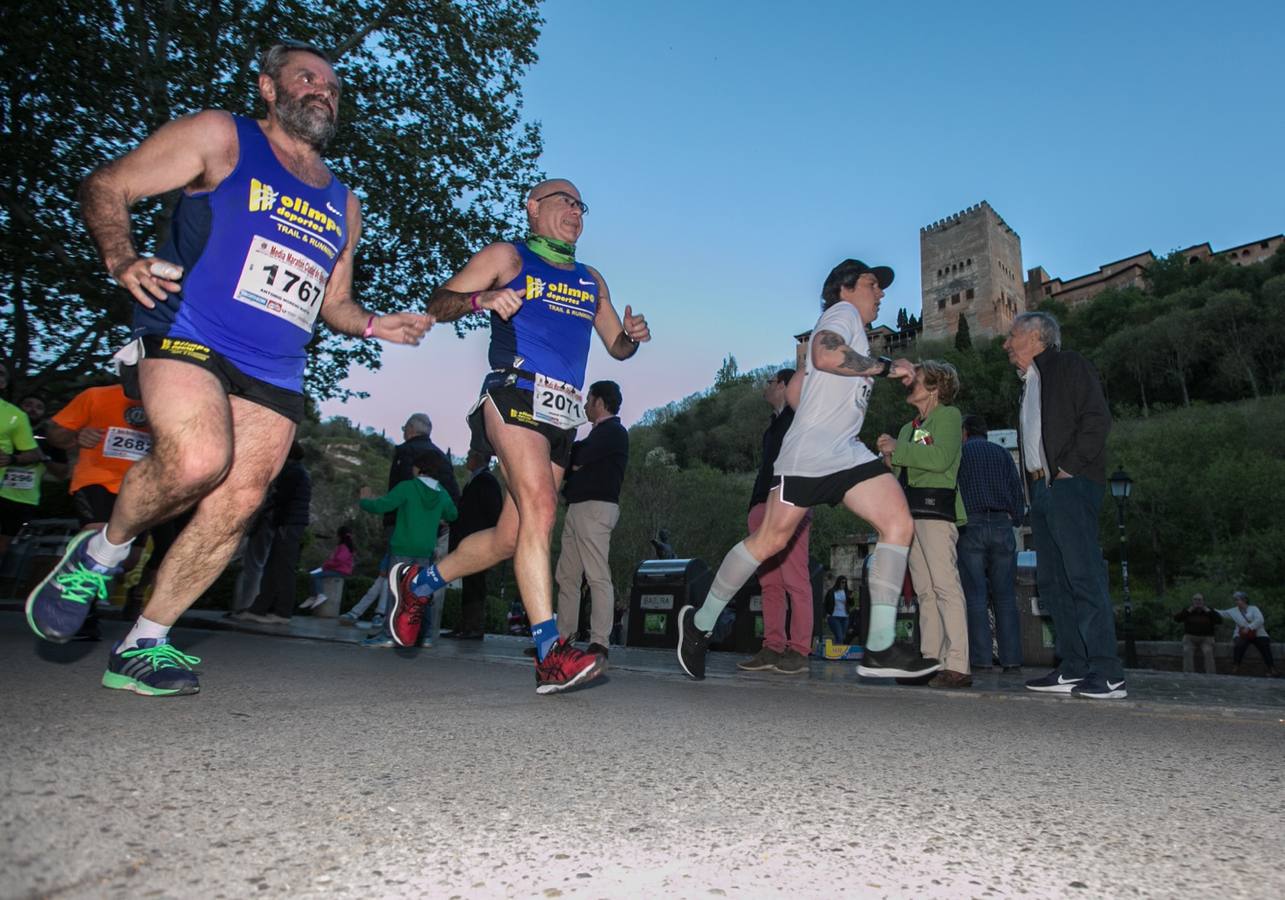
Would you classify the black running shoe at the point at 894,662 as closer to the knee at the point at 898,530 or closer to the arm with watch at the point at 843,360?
the knee at the point at 898,530

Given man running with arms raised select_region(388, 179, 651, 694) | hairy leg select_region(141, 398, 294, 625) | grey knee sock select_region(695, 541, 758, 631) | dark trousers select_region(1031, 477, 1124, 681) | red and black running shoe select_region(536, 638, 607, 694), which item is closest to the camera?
hairy leg select_region(141, 398, 294, 625)

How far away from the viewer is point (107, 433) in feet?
19.0

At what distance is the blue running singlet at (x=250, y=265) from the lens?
296 cm

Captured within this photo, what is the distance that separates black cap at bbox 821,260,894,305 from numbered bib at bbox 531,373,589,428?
206cm

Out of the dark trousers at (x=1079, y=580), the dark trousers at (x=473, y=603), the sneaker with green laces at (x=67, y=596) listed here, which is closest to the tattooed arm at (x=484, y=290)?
the sneaker with green laces at (x=67, y=596)

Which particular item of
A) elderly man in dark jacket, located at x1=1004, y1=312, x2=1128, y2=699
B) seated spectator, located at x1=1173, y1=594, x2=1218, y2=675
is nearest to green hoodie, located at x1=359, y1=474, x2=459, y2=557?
elderly man in dark jacket, located at x1=1004, y1=312, x2=1128, y2=699

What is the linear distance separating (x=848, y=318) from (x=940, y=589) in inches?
74.2

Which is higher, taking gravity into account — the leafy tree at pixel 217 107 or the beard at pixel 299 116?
the leafy tree at pixel 217 107

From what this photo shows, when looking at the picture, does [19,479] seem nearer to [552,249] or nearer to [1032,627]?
[552,249]

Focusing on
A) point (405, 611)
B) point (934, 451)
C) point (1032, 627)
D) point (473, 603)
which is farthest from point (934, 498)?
point (473, 603)

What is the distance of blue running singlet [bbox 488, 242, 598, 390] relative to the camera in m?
4.11

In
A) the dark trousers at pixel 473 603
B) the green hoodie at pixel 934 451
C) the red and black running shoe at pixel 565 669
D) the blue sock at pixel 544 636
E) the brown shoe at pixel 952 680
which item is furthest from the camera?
the dark trousers at pixel 473 603

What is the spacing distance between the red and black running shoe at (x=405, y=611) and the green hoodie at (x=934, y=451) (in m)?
3.22

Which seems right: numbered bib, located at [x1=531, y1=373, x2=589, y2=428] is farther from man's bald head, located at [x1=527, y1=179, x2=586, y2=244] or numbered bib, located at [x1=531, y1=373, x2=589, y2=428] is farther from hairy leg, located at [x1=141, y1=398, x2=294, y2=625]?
hairy leg, located at [x1=141, y1=398, x2=294, y2=625]
